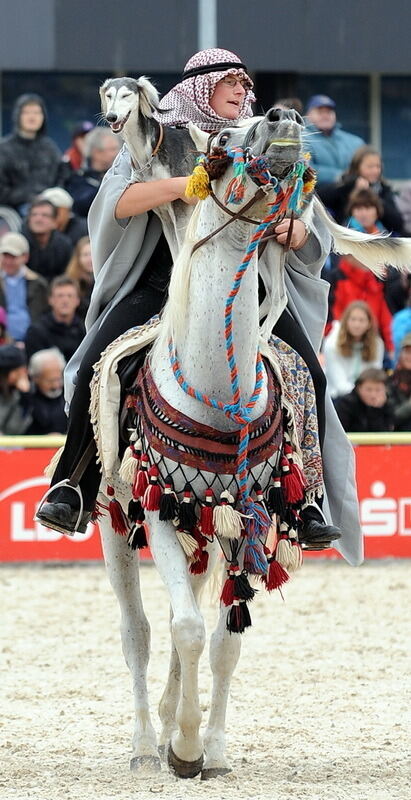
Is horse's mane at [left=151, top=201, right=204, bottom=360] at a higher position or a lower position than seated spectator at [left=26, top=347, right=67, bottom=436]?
higher

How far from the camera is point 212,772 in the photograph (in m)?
5.46

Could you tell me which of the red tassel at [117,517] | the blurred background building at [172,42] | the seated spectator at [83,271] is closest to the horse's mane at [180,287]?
the red tassel at [117,517]

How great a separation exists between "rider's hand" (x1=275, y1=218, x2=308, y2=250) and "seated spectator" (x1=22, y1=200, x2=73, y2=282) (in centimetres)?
593

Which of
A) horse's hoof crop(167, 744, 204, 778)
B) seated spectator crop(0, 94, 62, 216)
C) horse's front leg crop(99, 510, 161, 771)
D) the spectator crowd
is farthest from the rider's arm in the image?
seated spectator crop(0, 94, 62, 216)

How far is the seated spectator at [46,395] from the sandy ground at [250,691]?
41.7 inches

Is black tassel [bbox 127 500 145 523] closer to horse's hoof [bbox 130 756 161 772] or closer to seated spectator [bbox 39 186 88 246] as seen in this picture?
horse's hoof [bbox 130 756 161 772]

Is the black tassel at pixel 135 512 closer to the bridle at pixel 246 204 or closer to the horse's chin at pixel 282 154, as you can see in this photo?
the bridle at pixel 246 204

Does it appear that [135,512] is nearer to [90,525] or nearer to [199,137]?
[199,137]

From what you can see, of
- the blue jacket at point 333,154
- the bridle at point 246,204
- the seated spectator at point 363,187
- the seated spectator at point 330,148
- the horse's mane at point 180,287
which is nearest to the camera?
the bridle at point 246,204

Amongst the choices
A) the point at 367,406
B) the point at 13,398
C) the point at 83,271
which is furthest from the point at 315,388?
the point at 83,271

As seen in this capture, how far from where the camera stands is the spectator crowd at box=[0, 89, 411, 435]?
34.6ft

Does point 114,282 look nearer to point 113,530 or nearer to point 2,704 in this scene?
point 113,530

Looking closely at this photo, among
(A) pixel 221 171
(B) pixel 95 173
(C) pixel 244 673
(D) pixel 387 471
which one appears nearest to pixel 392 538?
(D) pixel 387 471

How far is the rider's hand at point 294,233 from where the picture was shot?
5.17 metres
